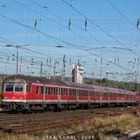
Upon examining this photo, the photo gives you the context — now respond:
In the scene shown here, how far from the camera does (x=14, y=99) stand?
1439 inches

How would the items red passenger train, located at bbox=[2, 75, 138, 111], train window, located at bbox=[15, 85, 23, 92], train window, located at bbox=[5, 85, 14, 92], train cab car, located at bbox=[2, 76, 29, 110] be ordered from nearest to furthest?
train cab car, located at bbox=[2, 76, 29, 110]
red passenger train, located at bbox=[2, 75, 138, 111]
train window, located at bbox=[15, 85, 23, 92]
train window, located at bbox=[5, 85, 14, 92]

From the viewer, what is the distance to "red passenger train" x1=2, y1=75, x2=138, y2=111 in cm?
3650

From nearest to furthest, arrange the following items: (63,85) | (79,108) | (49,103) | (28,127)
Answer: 1. (28,127)
2. (49,103)
3. (63,85)
4. (79,108)

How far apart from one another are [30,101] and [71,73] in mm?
51907

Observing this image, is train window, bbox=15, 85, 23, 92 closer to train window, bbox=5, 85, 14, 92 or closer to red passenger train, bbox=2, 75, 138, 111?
red passenger train, bbox=2, 75, 138, 111

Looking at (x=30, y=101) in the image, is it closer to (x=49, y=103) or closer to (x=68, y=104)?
(x=49, y=103)

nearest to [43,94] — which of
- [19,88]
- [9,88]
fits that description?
[19,88]

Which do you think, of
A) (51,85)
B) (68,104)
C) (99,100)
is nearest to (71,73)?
(99,100)

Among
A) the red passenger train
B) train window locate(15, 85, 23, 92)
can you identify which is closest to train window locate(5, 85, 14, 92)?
the red passenger train

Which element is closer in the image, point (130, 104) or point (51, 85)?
point (51, 85)

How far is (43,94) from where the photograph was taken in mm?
39125

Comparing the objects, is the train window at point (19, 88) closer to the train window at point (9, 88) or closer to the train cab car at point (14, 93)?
the train cab car at point (14, 93)

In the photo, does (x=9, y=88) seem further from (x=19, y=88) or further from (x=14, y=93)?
(x=19, y=88)

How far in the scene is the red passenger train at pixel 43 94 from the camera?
36.5m
